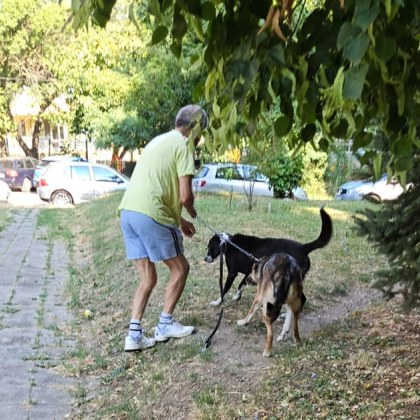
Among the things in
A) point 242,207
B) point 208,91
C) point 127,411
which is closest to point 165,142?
point 127,411

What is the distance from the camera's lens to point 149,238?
463 cm

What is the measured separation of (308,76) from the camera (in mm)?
1955

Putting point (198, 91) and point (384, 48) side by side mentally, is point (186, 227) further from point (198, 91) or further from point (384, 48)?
point (384, 48)

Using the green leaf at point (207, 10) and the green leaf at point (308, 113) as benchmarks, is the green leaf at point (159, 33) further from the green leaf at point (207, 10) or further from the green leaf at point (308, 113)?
the green leaf at point (308, 113)

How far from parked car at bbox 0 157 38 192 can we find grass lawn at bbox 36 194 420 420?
1785 centimetres

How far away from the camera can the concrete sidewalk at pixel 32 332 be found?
4.24 m

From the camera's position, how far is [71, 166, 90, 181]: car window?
19031 millimetres

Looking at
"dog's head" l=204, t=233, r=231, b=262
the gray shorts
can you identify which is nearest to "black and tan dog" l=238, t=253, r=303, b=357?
the gray shorts

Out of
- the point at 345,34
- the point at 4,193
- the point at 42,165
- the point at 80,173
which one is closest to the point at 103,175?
the point at 80,173

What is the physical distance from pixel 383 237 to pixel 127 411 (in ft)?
8.39

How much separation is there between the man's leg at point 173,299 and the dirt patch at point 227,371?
38 cm

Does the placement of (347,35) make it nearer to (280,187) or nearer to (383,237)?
(383,237)

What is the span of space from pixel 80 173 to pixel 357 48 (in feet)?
60.8

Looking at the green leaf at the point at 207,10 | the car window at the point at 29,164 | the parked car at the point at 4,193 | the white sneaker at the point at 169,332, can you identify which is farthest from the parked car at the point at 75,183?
the green leaf at the point at 207,10
